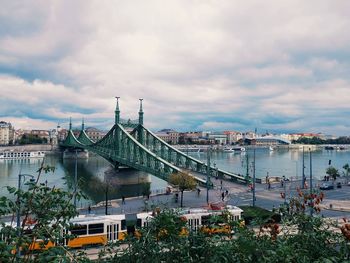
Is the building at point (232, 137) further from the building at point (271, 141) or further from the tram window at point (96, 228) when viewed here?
the tram window at point (96, 228)

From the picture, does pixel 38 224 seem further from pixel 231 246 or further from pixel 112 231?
pixel 112 231

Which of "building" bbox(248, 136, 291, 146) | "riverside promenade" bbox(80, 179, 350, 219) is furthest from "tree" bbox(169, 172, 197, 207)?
"building" bbox(248, 136, 291, 146)

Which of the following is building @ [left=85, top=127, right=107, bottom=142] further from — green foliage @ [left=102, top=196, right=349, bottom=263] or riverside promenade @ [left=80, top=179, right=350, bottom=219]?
green foliage @ [left=102, top=196, right=349, bottom=263]

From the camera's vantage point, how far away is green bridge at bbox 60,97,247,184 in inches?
1321

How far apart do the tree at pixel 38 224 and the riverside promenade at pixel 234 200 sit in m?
16.8

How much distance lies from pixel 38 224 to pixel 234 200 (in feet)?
72.3

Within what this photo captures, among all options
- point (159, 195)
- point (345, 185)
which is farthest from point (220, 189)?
point (345, 185)

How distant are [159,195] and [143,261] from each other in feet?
78.1

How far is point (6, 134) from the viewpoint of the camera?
118 metres

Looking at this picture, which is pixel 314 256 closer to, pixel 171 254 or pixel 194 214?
pixel 171 254

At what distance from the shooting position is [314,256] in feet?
13.5

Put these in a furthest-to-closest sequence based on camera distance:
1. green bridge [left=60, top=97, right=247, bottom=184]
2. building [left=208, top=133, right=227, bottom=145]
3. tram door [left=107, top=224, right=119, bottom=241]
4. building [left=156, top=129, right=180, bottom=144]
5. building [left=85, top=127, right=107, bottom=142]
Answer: building [left=208, top=133, right=227, bottom=145], building [left=156, top=129, right=180, bottom=144], building [left=85, top=127, right=107, bottom=142], green bridge [left=60, top=97, right=247, bottom=184], tram door [left=107, top=224, right=119, bottom=241]

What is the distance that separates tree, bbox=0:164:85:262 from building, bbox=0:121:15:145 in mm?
124539

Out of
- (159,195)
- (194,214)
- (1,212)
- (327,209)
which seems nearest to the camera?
(1,212)
